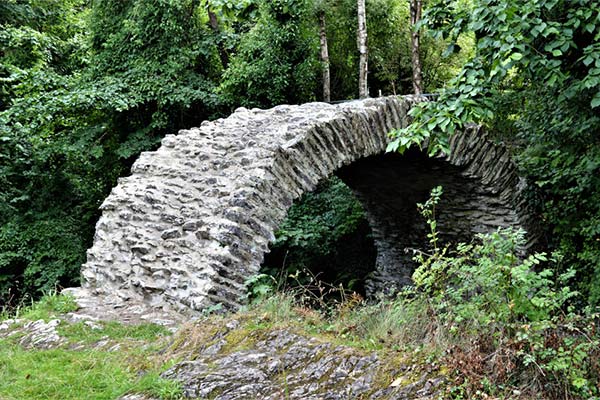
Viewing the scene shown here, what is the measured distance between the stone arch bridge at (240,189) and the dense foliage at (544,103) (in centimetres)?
73

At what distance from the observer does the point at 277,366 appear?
9.82 ft

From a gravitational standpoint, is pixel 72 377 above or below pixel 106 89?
below

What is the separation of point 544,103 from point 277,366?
4801 millimetres

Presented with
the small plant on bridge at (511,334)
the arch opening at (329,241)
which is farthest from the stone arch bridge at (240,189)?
the small plant on bridge at (511,334)

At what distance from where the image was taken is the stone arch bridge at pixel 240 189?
4992mm

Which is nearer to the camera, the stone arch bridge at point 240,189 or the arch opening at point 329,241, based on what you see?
the stone arch bridge at point 240,189

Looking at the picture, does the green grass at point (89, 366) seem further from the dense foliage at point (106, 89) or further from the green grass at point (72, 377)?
the dense foliage at point (106, 89)

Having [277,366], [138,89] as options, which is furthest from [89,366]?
[138,89]

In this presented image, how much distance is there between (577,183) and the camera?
6148mm

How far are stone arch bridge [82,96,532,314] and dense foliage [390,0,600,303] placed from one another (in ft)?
2.39

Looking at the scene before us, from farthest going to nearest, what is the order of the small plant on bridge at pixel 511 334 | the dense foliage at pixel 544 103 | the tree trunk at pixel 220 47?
the tree trunk at pixel 220 47 < the dense foliage at pixel 544 103 < the small plant on bridge at pixel 511 334

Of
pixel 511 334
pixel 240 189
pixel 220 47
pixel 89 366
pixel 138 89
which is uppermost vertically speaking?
pixel 220 47

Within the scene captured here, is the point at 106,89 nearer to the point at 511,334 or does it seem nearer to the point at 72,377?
the point at 72,377

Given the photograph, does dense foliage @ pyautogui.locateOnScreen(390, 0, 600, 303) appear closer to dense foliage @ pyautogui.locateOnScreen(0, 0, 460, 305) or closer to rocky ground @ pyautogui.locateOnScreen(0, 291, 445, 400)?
rocky ground @ pyautogui.locateOnScreen(0, 291, 445, 400)
